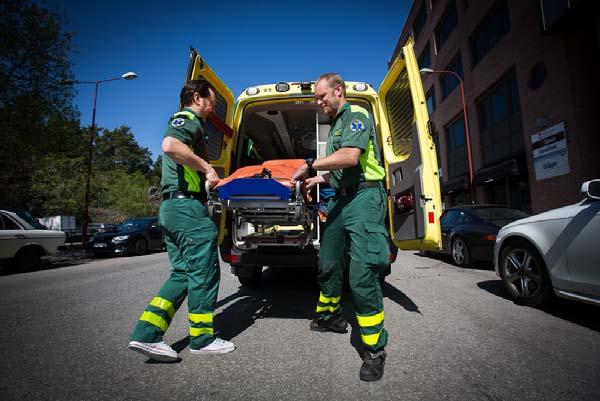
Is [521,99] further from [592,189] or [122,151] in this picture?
[122,151]

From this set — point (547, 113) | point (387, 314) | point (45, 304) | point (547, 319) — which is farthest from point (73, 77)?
point (547, 113)

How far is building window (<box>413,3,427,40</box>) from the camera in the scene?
2486 centimetres

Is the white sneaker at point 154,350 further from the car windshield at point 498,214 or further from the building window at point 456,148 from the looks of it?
the building window at point 456,148

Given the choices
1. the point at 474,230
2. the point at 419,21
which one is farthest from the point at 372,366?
the point at 419,21

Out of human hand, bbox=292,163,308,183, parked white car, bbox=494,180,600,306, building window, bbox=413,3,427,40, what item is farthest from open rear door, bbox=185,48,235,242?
building window, bbox=413,3,427,40

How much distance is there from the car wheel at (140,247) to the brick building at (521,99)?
1549cm

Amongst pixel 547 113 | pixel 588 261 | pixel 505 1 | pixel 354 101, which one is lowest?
pixel 588 261

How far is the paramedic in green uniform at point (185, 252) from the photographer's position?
2.24 meters

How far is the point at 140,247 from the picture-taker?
12.1 m

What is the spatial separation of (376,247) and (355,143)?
75 cm

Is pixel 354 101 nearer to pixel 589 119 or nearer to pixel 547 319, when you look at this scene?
pixel 547 319

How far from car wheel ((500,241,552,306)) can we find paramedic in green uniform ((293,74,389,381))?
2216 mm

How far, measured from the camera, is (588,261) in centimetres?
272

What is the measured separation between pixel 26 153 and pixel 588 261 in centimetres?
1652
